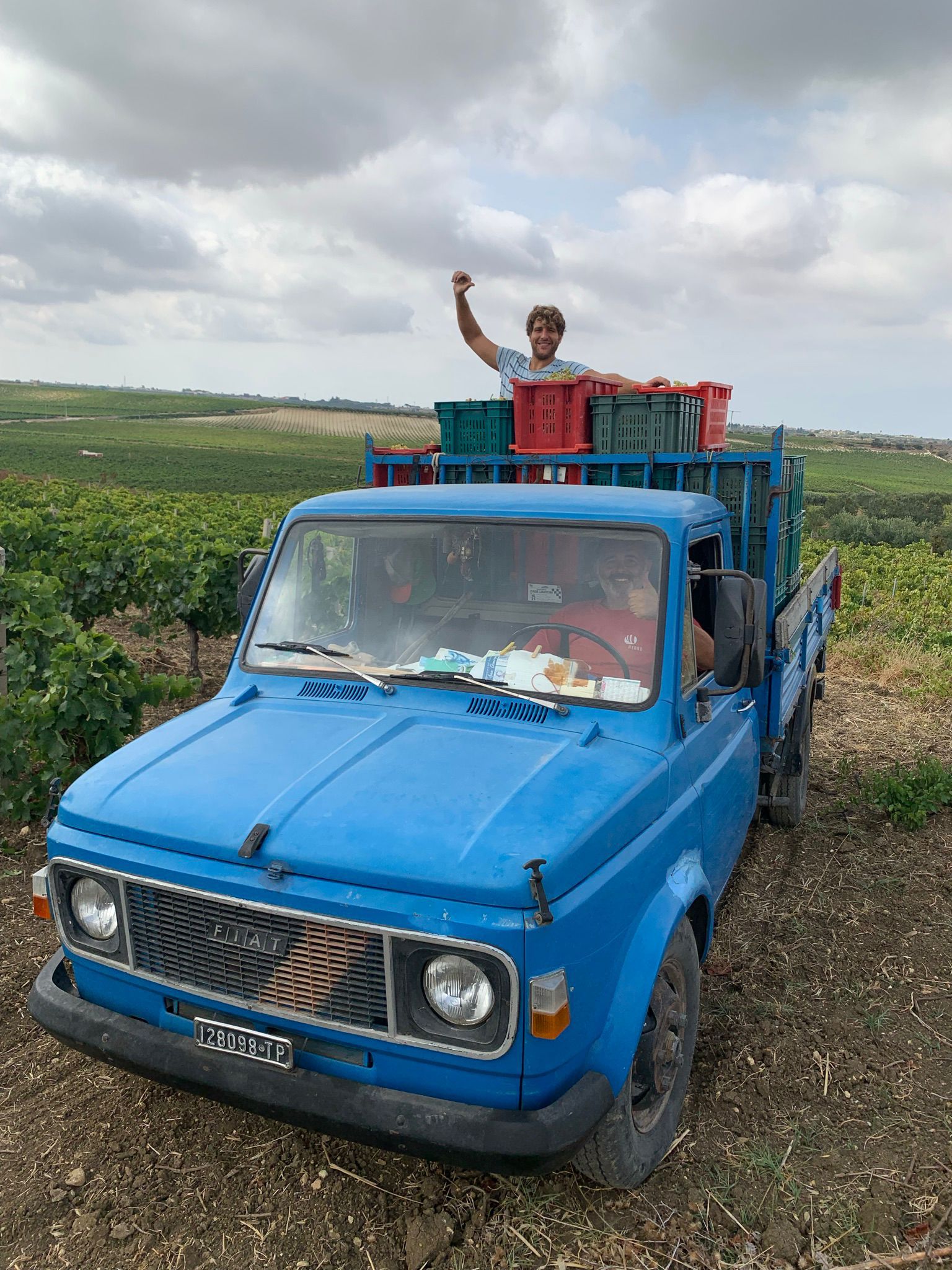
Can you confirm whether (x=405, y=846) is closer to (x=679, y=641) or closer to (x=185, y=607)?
(x=679, y=641)

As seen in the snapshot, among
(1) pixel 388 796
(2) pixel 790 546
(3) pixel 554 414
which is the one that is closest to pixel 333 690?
(1) pixel 388 796

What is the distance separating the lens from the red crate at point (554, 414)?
5375mm

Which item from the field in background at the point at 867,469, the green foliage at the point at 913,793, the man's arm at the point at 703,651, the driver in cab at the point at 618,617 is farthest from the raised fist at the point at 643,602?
the field in background at the point at 867,469

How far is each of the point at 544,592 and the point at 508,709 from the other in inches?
20.3

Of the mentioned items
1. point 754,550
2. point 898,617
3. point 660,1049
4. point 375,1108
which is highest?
point 754,550

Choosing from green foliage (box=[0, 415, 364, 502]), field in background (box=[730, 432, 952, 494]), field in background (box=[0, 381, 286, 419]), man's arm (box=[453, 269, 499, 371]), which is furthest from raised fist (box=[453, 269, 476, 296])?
field in background (box=[0, 381, 286, 419])

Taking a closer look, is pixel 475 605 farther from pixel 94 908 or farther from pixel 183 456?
pixel 183 456

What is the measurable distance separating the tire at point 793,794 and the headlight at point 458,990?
3.82 m

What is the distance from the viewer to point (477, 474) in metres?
5.60

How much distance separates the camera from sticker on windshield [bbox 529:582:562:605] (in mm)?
3516

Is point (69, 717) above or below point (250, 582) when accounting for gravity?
below

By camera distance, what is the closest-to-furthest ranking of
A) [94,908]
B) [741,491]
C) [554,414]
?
[94,908], [741,491], [554,414]

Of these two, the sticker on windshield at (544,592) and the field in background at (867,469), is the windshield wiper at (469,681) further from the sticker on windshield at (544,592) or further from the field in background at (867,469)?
the field in background at (867,469)

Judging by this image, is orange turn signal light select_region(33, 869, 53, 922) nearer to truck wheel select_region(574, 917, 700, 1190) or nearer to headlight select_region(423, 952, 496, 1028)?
headlight select_region(423, 952, 496, 1028)
